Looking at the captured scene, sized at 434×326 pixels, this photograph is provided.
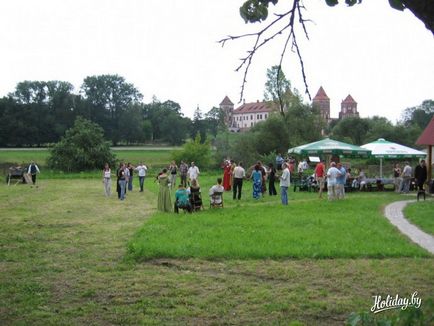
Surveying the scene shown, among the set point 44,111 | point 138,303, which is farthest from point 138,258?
point 44,111

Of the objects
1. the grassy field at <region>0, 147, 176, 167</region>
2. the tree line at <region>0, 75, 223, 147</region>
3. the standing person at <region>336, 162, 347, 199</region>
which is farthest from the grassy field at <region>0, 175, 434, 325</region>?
the tree line at <region>0, 75, 223, 147</region>

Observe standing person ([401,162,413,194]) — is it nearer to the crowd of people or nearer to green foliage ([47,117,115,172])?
the crowd of people

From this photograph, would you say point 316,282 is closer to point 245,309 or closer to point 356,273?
point 356,273

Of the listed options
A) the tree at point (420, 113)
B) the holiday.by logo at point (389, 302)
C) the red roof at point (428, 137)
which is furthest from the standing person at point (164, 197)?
the tree at point (420, 113)

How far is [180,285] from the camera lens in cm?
782

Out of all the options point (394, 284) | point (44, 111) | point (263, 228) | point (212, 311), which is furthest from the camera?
point (44, 111)

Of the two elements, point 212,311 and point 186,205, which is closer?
point 212,311

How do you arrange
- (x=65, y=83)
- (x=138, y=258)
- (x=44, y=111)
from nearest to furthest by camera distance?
(x=138, y=258)
(x=44, y=111)
(x=65, y=83)

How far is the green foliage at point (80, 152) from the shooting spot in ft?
167

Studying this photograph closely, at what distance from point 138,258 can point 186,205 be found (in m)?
6.77

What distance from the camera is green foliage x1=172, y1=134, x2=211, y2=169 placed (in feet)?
163

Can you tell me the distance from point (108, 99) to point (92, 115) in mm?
5615

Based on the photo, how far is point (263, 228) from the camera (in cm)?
1270

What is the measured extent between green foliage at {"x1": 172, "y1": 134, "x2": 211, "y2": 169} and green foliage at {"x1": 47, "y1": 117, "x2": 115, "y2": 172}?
23.5ft
